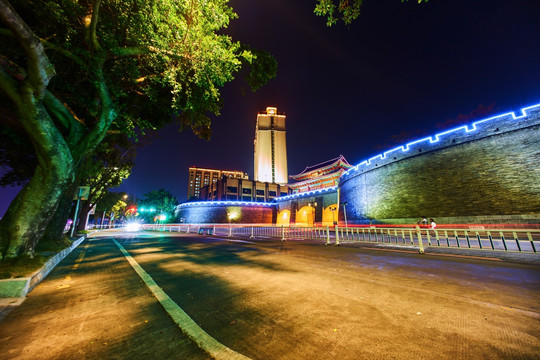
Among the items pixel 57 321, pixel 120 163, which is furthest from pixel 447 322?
pixel 120 163

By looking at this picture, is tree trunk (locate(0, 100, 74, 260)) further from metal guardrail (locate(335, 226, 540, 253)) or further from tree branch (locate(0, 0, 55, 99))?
metal guardrail (locate(335, 226, 540, 253))

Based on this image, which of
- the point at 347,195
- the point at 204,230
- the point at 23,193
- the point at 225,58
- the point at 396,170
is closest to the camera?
the point at 23,193

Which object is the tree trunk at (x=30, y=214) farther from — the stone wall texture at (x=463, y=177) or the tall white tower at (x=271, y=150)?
the tall white tower at (x=271, y=150)

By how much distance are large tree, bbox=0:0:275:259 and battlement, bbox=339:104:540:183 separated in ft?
54.1

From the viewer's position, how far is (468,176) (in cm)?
1473

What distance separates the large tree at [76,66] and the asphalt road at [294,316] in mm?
2200

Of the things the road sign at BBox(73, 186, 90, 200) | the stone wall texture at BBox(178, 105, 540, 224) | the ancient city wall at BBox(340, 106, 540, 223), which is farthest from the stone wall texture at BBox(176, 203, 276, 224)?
the road sign at BBox(73, 186, 90, 200)

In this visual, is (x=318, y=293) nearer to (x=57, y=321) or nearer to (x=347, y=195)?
(x=57, y=321)

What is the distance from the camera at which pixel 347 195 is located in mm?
25703

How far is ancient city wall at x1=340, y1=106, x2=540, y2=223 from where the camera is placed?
12586 mm

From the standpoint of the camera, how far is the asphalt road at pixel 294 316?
1827 mm

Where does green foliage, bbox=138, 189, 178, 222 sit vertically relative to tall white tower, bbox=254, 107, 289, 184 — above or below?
below

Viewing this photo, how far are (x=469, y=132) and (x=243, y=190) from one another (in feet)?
150

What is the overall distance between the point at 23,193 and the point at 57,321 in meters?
4.20
